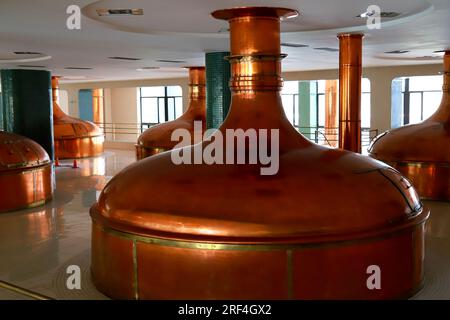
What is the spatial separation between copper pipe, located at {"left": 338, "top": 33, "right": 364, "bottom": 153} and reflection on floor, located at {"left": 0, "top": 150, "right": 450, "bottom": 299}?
1.68m

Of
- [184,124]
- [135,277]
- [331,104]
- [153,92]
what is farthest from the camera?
[153,92]

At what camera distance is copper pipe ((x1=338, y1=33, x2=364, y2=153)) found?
7.67 metres

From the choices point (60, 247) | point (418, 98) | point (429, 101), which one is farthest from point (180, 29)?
point (429, 101)

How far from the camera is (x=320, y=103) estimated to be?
71.6 feet

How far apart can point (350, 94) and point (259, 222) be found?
4267 millimetres

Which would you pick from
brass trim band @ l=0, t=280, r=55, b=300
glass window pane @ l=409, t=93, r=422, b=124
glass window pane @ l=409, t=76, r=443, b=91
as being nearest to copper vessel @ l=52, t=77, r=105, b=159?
glass window pane @ l=409, t=93, r=422, b=124

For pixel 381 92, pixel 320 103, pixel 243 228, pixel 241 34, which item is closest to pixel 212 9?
pixel 241 34

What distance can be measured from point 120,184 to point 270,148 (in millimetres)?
1433

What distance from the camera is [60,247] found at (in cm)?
668

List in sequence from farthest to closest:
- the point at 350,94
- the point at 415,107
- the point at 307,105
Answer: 1. the point at 307,105
2. the point at 415,107
3. the point at 350,94

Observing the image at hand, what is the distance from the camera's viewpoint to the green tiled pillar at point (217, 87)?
920 cm

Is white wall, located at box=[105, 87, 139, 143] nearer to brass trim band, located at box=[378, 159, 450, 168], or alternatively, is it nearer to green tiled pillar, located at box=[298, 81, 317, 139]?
green tiled pillar, located at box=[298, 81, 317, 139]

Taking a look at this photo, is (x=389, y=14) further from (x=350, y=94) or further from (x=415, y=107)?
(x=415, y=107)
